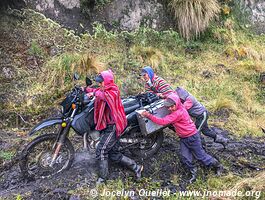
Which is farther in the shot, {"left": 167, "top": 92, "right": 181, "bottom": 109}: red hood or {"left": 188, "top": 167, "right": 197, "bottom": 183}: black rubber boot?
{"left": 188, "top": 167, "right": 197, "bottom": 183}: black rubber boot

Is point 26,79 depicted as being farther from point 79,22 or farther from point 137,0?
point 137,0

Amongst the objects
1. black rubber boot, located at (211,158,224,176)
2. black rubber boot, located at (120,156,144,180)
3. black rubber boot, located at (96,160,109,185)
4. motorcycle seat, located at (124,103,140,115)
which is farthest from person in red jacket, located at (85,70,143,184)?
black rubber boot, located at (211,158,224,176)

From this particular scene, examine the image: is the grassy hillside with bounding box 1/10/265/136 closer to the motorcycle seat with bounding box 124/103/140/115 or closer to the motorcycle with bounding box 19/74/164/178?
the motorcycle with bounding box 19/74/164/178

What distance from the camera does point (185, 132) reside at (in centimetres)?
538

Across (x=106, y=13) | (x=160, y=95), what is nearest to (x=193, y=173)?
(x=160, y=95)

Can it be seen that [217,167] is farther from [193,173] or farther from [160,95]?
[160,95]

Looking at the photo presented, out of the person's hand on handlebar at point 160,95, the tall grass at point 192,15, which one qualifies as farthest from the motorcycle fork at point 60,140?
the tall grass at point 192,15

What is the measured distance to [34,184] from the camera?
5211mm

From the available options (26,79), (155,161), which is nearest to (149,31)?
(26,79)

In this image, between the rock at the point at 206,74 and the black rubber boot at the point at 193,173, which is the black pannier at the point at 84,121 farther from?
the rock at the point at 206,74

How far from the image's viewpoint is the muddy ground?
5059mm

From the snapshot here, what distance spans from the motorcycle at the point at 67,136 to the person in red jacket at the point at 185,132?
0.42m

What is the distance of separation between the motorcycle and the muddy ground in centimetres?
18

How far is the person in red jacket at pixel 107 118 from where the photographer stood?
16.7 feet
